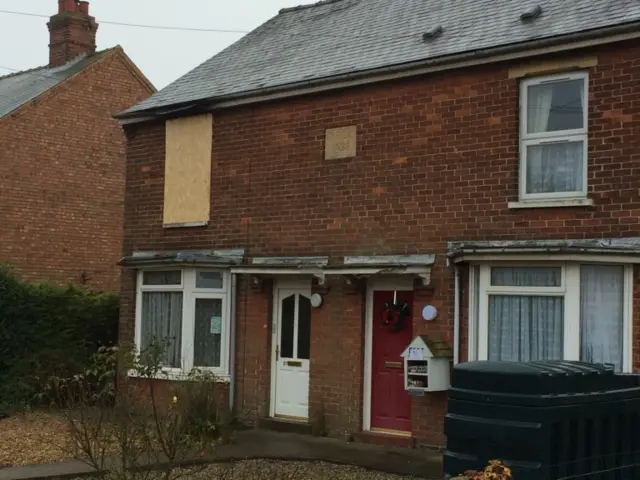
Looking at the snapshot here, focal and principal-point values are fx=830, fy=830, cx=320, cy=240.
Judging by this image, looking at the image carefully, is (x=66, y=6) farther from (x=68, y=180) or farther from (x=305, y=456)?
(x=305, y=456)

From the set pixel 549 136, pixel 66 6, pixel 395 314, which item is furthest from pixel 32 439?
pixel 66 6

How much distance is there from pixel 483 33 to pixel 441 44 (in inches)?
23.4

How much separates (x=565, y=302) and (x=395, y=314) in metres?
2.54

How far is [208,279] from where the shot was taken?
44.3ft

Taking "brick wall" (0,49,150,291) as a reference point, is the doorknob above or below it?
below

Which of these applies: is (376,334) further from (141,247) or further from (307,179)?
(141,247)

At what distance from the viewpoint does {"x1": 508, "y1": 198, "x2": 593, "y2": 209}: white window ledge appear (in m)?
9.70

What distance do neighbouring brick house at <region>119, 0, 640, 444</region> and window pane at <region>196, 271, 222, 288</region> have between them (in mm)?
47

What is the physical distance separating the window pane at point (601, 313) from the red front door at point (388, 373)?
8.26 feet

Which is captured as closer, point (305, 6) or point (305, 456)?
point (305, 456)

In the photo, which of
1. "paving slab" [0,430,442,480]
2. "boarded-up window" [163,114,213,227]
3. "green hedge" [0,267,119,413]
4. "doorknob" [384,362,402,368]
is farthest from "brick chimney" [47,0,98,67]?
"doorknob" [384,362,402,368]

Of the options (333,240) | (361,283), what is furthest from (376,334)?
(333,240)

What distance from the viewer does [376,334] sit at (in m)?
11.8

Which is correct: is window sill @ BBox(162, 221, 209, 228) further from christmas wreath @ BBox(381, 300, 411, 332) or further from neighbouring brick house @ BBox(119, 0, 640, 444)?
christmas wreath @ BBox(381, 300, 411, 332)
